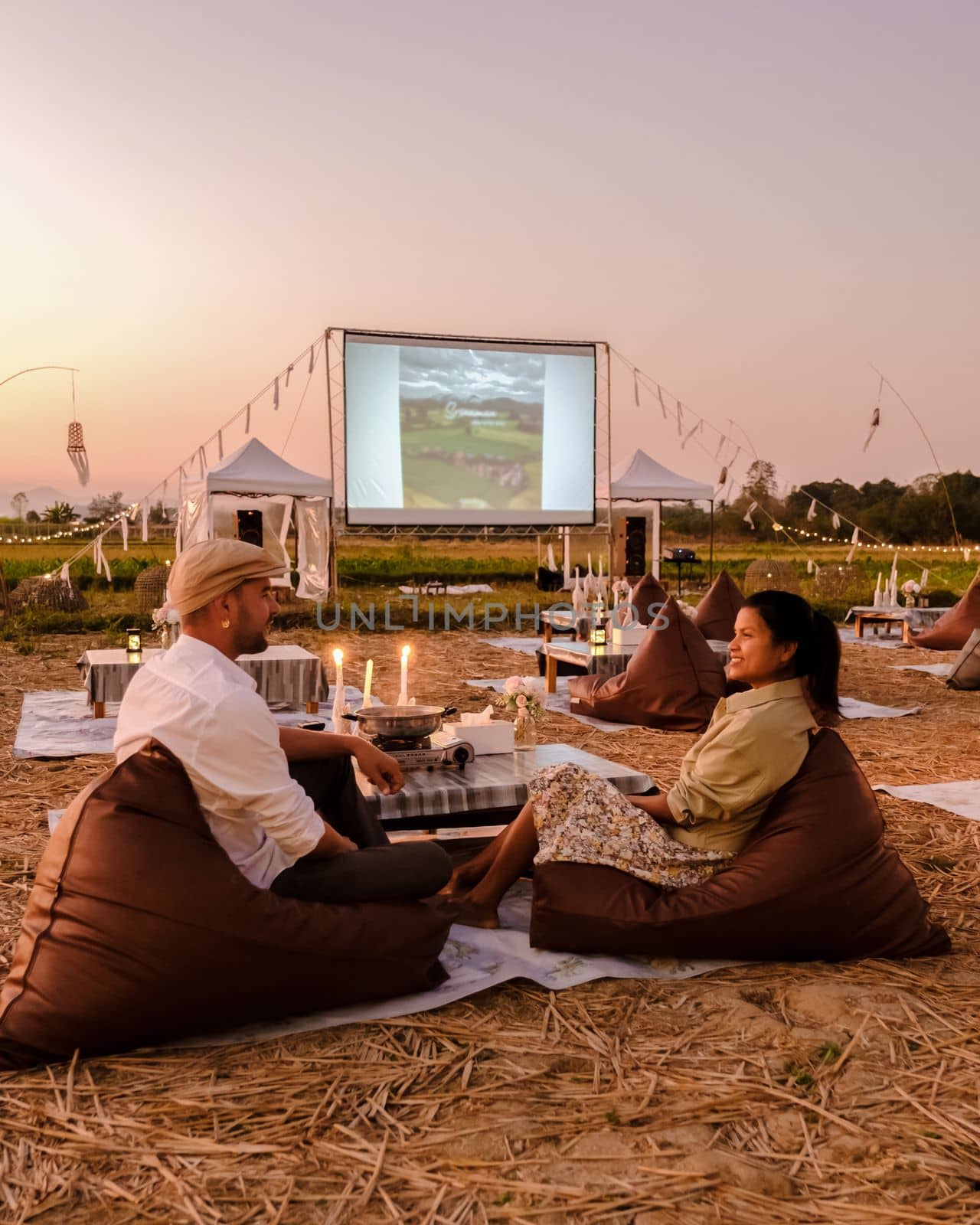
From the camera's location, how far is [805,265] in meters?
14.0

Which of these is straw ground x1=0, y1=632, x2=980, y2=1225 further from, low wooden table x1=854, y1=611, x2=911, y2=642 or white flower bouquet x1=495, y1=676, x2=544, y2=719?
low wooden table x1=854, y1=611, x2=911, y2=642

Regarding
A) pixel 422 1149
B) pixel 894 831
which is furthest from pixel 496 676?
pixel 422 1149

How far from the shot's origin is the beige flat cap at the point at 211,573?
2.25 m

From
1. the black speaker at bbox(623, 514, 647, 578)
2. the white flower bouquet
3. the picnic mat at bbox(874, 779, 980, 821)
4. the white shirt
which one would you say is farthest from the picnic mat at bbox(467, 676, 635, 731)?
the black speaker at bbox(623, 514, 647, 578)

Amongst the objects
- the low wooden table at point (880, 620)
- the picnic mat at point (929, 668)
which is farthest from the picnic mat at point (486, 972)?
the low wooden table at point (880, 620)

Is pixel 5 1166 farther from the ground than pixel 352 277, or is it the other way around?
pixel 352 277

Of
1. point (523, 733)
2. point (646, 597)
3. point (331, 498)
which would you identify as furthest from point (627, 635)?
point (331, 498)

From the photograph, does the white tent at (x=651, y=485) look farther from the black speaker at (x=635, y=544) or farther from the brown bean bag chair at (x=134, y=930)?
the brown bean bag chair at (x=134, y=930)

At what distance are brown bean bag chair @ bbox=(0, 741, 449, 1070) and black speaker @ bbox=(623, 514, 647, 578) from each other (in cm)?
1505

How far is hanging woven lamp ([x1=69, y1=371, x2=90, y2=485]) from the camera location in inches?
520

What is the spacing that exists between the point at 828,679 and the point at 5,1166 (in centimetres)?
218

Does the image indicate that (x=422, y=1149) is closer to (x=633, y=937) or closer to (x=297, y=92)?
(x=633, y=937)

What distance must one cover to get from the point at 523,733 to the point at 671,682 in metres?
2.99

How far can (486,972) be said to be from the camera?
2719mm
